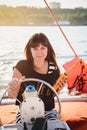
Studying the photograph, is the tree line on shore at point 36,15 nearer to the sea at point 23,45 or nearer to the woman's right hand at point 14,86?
the sea at point 23,45

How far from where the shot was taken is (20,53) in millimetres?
6844

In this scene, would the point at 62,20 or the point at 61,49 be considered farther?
the point at 62,20

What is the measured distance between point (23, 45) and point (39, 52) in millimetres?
5795

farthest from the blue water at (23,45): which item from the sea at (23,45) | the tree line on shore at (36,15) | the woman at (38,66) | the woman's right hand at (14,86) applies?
the woman's right hand at (14,86)

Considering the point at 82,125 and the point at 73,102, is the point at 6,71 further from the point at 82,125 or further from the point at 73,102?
the point at 82,125

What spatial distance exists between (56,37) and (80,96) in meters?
6.51

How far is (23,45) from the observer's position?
7.87m

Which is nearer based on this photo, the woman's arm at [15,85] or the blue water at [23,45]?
the woman's arm at [15,85]

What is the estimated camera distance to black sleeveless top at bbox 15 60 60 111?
2.05 metres

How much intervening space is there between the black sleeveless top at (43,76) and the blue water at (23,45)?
2480mm

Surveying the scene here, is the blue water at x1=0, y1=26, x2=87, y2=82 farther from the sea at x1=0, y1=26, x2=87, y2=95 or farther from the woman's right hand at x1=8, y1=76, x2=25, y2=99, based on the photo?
the woman's right hand at x1=8, y1=76, x2=25, y2=99

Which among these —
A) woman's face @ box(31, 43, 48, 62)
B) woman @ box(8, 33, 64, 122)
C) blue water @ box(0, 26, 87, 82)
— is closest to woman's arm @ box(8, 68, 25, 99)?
woman @ box(8, 33, 64, 122)

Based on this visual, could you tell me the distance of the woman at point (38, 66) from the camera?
82.1 inches

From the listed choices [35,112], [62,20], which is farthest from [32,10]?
[35,112]
